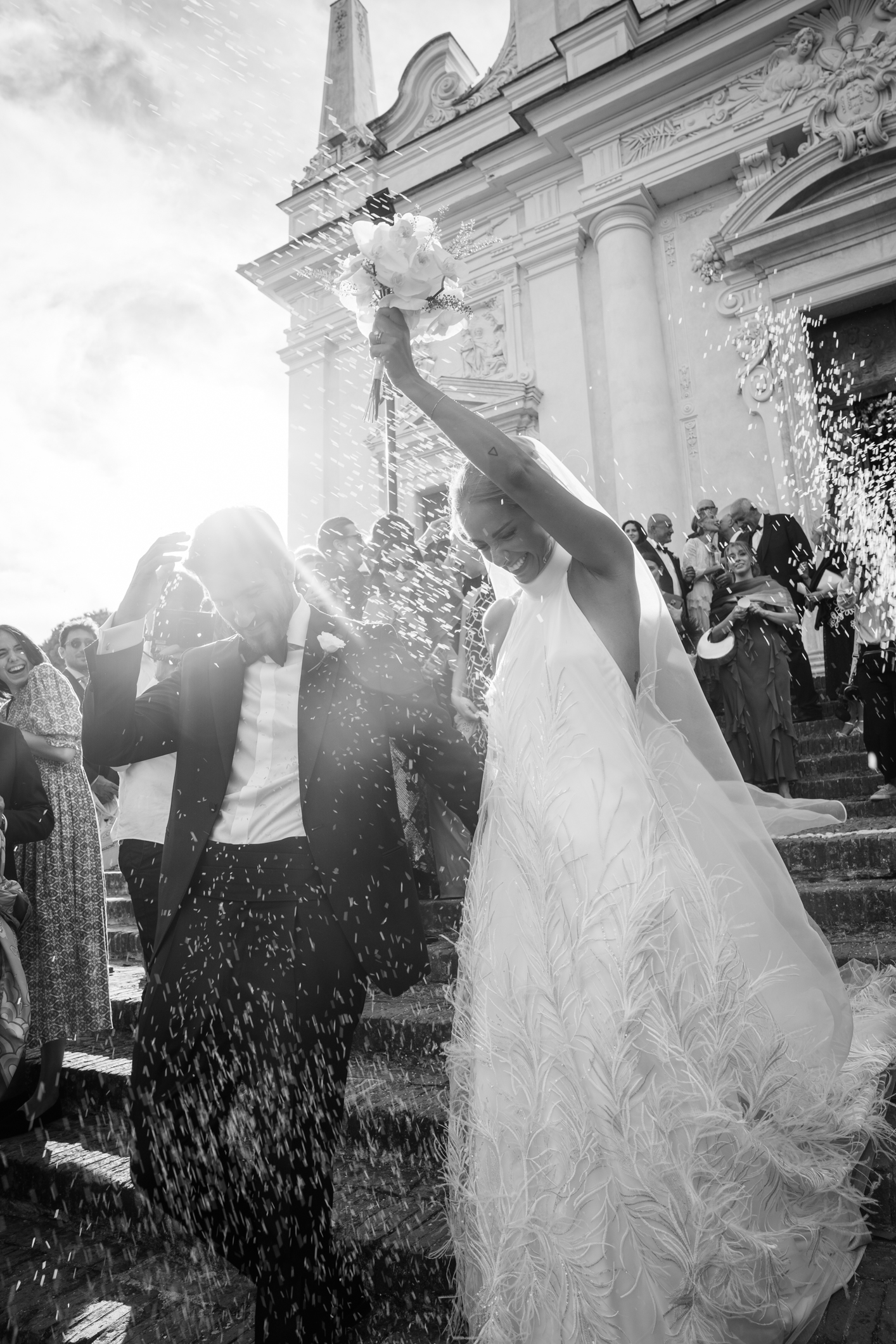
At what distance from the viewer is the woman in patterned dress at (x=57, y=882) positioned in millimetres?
3963

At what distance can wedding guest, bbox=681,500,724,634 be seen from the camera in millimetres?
8664

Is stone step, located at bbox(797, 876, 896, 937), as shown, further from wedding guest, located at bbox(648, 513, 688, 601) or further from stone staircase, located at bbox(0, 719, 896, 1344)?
wedding guest, located at bbox(648, 513, 688, 601)

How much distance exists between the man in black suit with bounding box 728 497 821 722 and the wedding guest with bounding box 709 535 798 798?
1501 mm

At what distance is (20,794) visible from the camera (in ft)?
12.9

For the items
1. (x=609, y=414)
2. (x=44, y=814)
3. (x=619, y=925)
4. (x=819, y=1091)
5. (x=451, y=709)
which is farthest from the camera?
(x=609, y=414)

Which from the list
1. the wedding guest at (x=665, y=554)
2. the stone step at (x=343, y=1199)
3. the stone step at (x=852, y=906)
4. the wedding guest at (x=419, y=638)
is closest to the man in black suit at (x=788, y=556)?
the wedding guest at (x=665, y=554)

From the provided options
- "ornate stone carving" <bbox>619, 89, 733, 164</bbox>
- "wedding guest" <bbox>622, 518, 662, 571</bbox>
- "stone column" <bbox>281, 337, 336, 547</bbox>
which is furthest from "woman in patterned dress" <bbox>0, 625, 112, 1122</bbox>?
"ornate stone carving" <bbox>619, 89, 733, 164</bbox>

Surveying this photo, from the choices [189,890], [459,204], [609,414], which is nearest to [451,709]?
[189,890]

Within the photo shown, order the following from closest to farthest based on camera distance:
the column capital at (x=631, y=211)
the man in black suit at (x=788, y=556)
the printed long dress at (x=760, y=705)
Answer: the printed long dress at (x=760, y=705) → the man in black suit at (x=788, y=556) → the column capital at (x=631, y=211)

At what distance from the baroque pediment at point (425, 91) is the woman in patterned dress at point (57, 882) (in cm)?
1735

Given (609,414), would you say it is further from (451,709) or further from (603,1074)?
(603,1074)

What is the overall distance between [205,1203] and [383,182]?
781 inches

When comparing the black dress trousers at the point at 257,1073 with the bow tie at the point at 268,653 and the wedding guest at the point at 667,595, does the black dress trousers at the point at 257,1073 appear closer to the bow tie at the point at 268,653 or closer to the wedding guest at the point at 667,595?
the bow tie at the point at 268,653

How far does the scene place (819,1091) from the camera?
200cm
